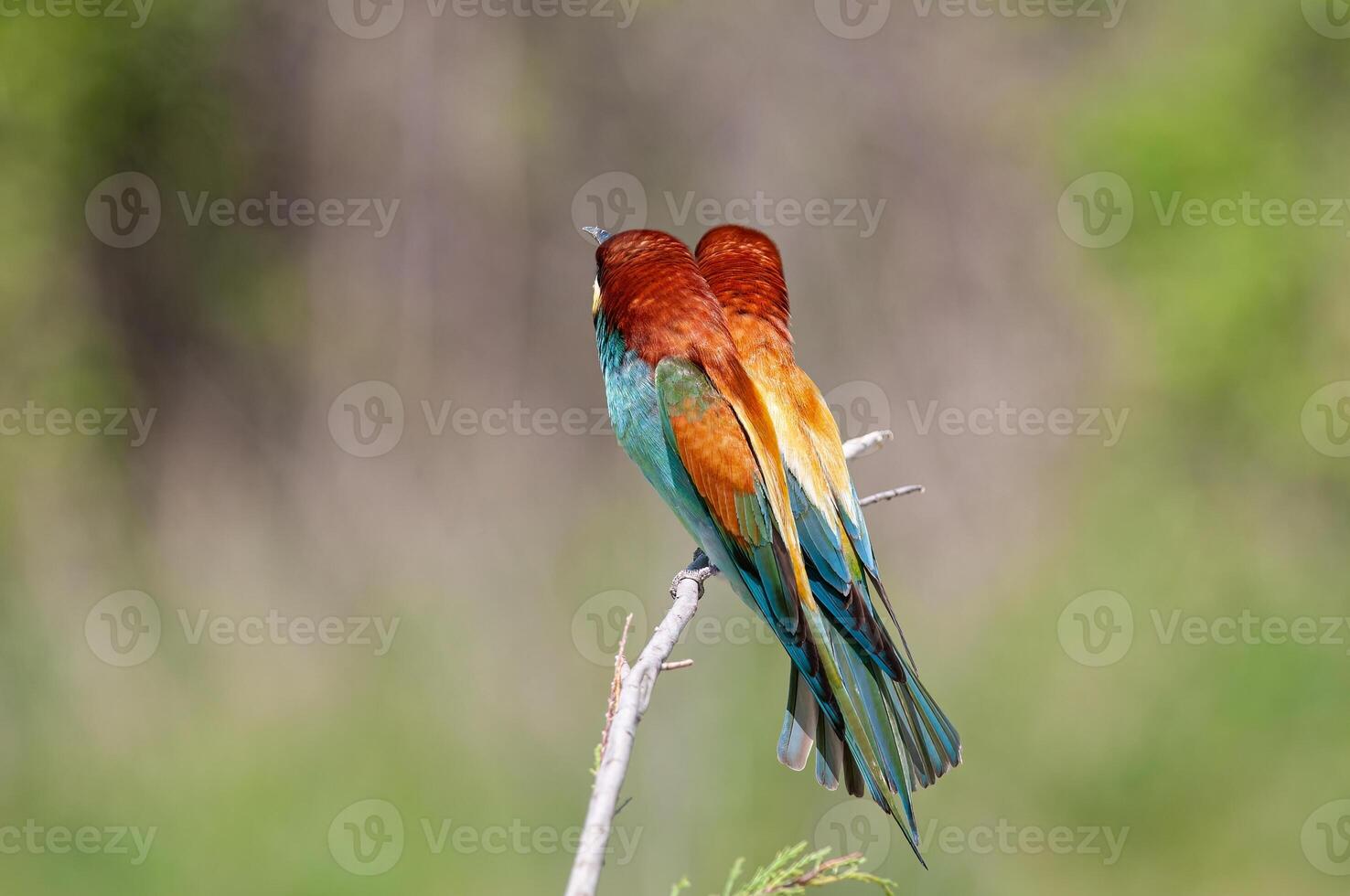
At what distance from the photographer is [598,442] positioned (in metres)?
4.98

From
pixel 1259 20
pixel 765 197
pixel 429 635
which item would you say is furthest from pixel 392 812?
pixel 1259 20

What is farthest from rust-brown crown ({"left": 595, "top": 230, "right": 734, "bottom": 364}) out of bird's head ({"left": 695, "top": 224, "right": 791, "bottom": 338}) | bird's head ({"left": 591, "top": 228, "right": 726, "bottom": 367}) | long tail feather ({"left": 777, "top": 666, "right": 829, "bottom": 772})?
long tail feather ({"left": 777, "top": 666, "right": 829, "bottom": 772})

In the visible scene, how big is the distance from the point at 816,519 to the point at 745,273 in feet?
1.72

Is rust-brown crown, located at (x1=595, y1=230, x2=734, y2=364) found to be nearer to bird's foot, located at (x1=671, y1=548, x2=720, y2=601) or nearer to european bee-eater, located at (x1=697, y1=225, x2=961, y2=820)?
european bee-eater, located at (x1=697, y1=225, x2=961, y2=820)

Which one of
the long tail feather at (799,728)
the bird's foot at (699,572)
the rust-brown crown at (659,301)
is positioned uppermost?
the rust-brown crown at (659,301)

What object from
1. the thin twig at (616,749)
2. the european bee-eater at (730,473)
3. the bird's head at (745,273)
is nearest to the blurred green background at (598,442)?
the european bee-eater at (730,473)

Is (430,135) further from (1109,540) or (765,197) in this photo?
(1109,540)

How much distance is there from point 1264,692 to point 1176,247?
1.99 metres

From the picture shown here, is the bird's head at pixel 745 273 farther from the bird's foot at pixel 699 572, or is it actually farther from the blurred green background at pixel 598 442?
the blurred green background at pixel 598 442

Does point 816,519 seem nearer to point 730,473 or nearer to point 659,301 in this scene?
point 730,473

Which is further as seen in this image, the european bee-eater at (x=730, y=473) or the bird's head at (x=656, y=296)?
the bird's head at (x=656, y=296)

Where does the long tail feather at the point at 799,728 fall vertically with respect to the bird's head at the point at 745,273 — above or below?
below

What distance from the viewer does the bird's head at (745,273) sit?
95.6 inches

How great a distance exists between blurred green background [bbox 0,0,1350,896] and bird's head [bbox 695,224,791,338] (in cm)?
207
